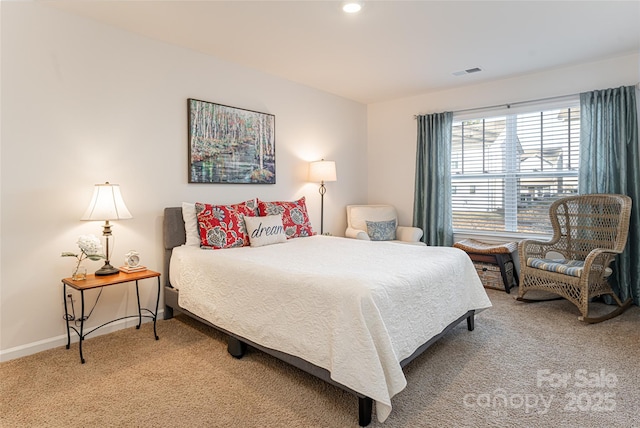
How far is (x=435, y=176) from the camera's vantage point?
15.7 ft

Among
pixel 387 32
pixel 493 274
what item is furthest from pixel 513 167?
pixel 387 32

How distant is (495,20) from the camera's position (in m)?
2.79

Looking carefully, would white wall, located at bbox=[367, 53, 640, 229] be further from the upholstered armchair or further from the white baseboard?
the white baseboard

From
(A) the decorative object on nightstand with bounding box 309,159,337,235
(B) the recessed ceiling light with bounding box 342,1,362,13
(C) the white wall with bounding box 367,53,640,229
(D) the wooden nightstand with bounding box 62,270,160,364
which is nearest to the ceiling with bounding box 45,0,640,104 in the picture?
(B) the recessed ceiling light with bounding box 342,1,362,13

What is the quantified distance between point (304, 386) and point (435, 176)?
11.4 ft

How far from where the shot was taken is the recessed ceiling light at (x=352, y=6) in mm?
2505

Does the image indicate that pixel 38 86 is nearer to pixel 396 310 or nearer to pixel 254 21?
pixel 254 21

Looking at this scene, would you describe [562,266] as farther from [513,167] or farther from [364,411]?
[364,411]

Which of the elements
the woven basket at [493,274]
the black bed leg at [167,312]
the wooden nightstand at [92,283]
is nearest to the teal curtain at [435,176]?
the woven basket at [493,274]

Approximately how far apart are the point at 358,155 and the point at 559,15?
9.99 ft

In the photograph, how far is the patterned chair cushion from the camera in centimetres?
316

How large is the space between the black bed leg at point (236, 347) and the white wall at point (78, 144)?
1142mm

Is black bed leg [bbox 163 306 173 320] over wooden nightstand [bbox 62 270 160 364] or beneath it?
beneath

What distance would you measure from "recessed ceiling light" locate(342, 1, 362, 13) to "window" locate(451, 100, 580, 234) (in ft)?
8.61
